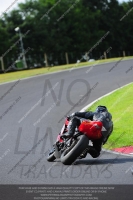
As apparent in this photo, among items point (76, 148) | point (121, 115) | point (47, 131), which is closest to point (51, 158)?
point (76, 148)

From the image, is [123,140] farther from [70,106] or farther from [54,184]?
[70,106]

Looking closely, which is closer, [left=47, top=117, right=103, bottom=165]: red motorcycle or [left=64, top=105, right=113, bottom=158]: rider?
[left=47, top=117, right=103, bottom=165]: red motorcycle

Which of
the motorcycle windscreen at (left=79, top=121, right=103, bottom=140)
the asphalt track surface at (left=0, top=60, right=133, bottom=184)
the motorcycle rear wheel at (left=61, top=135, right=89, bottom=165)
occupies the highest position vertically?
the motorcycle windscreen at (left=79, top=121, right=103, bottom=140)

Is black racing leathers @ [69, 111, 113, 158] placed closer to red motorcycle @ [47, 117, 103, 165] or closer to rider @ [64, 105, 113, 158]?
rider @ [64, 105, 113, 158]

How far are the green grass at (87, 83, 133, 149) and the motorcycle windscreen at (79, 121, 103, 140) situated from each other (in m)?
2.39

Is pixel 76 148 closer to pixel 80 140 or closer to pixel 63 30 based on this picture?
pixel 80 140

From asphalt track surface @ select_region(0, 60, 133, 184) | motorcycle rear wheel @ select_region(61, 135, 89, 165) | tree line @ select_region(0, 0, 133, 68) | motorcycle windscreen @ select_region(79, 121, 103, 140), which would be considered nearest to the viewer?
asphalt track surface @ select_region(0, 60, 133, 184)

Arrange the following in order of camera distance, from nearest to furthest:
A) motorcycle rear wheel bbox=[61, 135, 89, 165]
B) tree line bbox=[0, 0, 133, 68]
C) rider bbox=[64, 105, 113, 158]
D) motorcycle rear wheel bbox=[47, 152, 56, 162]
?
1. motorcycle rear wheel bbox=[61, 135, 89, 165]
2. rider bbox=[64, 105, 113, 158]
3. motorcycle rear wheel bbox=[47, 152, 56, 162]
4. tree line bbox=[0, 0, 133, 68]

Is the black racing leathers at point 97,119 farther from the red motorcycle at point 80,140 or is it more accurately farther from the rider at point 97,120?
the red motorcycle at point 80,140

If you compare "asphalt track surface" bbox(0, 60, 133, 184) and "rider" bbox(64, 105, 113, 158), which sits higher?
"rider" bbox(64, 105, 113, 158)

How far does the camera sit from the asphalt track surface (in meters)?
9.48

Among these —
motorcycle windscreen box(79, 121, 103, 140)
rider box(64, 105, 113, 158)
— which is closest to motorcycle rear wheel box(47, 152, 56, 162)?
rider box(64, 105, 113, 158)
